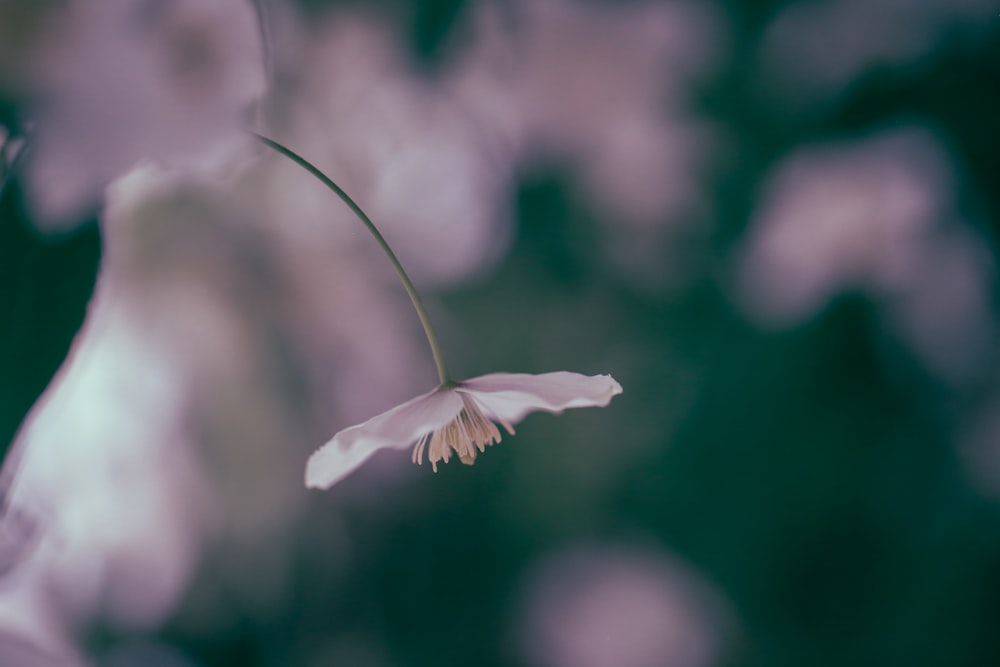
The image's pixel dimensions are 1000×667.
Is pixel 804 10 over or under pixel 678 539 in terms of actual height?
over

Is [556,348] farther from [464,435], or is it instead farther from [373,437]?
[373,437]

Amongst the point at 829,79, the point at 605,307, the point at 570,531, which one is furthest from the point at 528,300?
the point at 829,79

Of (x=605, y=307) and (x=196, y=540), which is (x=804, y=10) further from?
(x=196, y=540)

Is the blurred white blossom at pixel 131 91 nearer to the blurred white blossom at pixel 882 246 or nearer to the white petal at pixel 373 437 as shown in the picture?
the white petal at pixel 373 437

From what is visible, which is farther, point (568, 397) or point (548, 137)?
point (548, 137)

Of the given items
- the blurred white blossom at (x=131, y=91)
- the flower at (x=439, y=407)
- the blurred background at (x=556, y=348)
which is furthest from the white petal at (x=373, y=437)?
the blurred white blossom at (x=131, y=91)

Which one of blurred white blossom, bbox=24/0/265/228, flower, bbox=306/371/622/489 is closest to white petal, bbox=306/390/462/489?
flower, bbox=306/371/622/489

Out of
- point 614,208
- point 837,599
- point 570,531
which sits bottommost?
point 837,599

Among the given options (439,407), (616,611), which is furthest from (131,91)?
(616,611)
